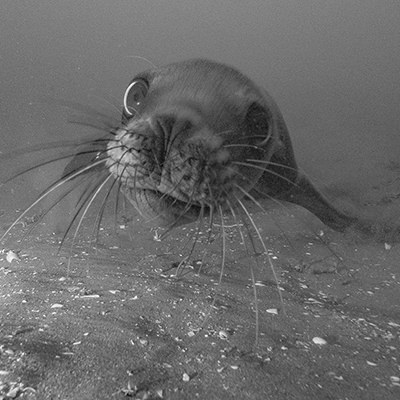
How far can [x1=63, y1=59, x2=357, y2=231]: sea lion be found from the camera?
2383mm

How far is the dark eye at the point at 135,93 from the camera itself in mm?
3061

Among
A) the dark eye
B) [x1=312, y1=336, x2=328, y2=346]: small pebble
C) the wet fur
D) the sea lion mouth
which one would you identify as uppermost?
the dark eye

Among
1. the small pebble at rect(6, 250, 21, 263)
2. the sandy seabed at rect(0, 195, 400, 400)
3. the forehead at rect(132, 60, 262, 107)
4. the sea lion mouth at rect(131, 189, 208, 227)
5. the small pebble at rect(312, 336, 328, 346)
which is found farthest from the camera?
the small pebble at rect(6, 250, 21, 263)

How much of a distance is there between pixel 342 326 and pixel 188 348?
3.27 ft

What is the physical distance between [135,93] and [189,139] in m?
0.91

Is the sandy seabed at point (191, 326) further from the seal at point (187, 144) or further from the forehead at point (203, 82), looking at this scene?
the forehead at point (203, 82)

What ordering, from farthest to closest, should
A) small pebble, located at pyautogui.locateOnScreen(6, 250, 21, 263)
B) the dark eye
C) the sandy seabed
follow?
small pebble, located at pyautogui.locateOnScreen(6, 250, 21, 263)
the dark eye
the sandy seabed

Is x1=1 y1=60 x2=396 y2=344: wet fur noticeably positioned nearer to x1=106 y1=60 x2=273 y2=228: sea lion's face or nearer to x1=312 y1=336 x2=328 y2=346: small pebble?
x1=106 y1=60 x2=273 y2=228: sea lion's face

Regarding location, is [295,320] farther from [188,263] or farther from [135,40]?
[135,40]

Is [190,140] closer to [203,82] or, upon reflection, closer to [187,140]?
[187,140]

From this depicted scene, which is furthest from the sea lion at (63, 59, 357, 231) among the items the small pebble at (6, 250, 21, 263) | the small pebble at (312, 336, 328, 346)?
the small pebble at (6, 250, 21, 263)

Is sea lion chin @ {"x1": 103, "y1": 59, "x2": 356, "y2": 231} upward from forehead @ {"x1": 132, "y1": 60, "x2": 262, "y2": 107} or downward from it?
downward

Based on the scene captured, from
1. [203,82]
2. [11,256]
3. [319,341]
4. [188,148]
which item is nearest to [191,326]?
[319,341]

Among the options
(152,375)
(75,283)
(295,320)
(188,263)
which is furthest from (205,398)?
(188,263)
